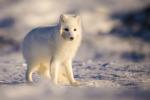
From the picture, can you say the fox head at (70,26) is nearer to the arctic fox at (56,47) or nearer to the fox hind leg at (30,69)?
the arctic fox at (56,47)

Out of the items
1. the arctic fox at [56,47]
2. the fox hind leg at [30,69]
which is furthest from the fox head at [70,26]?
the fox hind leg at [30,69]

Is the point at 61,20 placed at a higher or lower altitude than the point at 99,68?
higher

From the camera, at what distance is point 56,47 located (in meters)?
7.97

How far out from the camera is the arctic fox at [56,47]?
782cm

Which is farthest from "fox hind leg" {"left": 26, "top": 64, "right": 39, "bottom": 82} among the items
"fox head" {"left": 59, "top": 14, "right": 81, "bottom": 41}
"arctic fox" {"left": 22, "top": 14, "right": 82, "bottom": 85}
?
"fox head" {"left": 59, "top": 14, "right": 81, "bottom": 41}

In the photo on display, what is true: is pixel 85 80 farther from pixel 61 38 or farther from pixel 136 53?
pixel 136 53

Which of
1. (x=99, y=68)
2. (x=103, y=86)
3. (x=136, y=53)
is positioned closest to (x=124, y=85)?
(x=103, y=86)

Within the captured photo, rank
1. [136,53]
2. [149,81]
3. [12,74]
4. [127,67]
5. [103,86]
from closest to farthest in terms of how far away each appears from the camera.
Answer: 1. [103,86]
2. [149,81]
3. [12,74]
4. [127,67]
5. [136,53]

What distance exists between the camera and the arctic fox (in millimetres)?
7824

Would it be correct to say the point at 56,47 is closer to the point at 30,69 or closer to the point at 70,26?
the point at 70,26

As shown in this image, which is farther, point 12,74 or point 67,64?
point 12,74

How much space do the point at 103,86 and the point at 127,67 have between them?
7.13 ft

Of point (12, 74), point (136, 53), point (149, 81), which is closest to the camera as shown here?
point (149, 81)

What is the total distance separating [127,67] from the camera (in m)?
9.70
